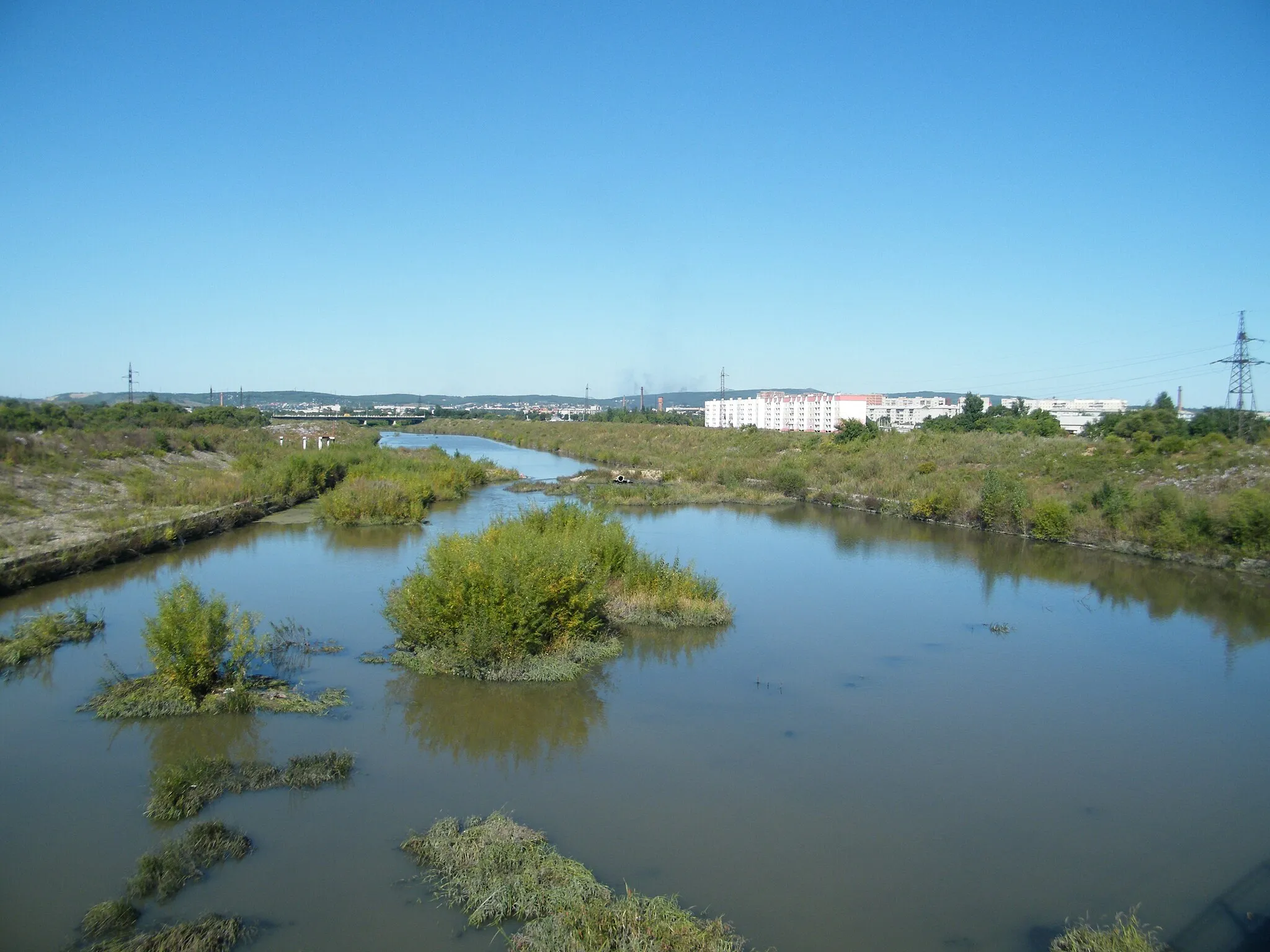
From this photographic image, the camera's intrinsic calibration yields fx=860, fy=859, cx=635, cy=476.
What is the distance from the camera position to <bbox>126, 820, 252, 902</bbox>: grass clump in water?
601 cm

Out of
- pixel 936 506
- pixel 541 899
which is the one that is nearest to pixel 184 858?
pixel 541 899

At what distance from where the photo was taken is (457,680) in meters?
10.6

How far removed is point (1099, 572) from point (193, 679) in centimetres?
1878

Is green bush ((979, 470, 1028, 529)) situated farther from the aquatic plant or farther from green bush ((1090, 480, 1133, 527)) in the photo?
the aquatic plant

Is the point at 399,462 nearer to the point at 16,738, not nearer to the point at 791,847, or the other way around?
the point at 16,738

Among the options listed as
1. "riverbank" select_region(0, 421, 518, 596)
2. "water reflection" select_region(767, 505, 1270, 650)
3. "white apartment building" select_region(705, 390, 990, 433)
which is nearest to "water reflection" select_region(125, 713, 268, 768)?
"riverbank" select_region(0, 421, 518, 596)

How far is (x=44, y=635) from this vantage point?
11.2 m

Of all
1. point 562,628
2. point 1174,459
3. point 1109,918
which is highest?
point 1174,459

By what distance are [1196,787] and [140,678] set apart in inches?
441

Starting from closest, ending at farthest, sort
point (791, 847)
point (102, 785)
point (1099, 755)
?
1. point (791, 847)
2. point (102, 785)
3. point (1099, 755)

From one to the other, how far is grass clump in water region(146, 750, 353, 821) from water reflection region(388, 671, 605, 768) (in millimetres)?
1069

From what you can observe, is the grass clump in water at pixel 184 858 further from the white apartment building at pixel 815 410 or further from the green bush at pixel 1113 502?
the white apartment building at pixel 815 410

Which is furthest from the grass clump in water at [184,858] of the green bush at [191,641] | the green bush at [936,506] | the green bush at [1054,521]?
the green bush at [936,506]

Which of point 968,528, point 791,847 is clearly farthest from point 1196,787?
point 968,528
